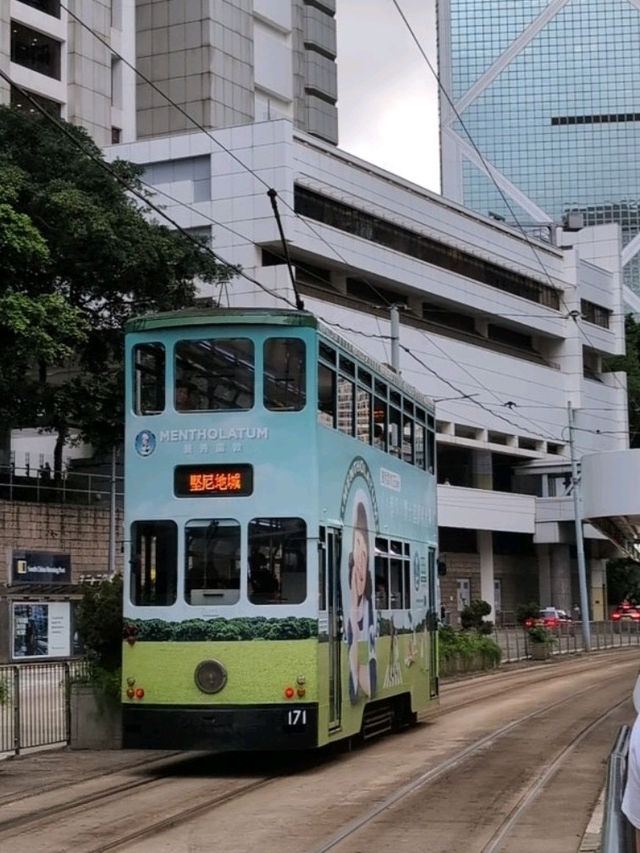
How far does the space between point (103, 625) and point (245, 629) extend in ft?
12.1

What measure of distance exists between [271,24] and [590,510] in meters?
55.4

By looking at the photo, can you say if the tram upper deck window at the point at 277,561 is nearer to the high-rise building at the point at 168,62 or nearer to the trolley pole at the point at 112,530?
the trolley pole at the point at 112,530

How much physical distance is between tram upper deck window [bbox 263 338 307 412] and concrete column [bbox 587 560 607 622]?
6947cm

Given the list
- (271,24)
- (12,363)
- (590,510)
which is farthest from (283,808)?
(271,24)

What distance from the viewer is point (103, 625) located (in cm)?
1798

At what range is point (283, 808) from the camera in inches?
505

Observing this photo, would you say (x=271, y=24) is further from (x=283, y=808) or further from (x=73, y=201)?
(x=283, y=808)

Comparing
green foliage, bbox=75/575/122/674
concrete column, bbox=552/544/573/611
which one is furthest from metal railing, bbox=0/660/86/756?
concrete column, bbox=552/544/573/611

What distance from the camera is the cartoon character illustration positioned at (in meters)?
16.4

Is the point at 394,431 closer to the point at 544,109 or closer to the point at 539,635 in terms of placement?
the point at 539,635

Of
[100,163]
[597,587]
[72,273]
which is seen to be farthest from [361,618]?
[597,587]

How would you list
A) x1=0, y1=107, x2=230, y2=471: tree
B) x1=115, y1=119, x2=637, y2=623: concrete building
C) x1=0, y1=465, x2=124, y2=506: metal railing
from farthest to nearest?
x1=115, y1=119, x2=637, y2=623: concrete building, x1=0, y1=465, x2=124, y2=506: metal railing, x1=0, y1=107, x2=230, y2=471: tree

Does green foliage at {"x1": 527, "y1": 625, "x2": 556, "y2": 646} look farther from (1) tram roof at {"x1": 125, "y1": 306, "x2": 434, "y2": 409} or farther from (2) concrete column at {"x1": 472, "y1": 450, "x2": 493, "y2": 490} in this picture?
(1) tram roof at {"x1": 125, "y1": 306, "x2": 434, "y2": 409}

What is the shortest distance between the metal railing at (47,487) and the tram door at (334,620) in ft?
84.6
